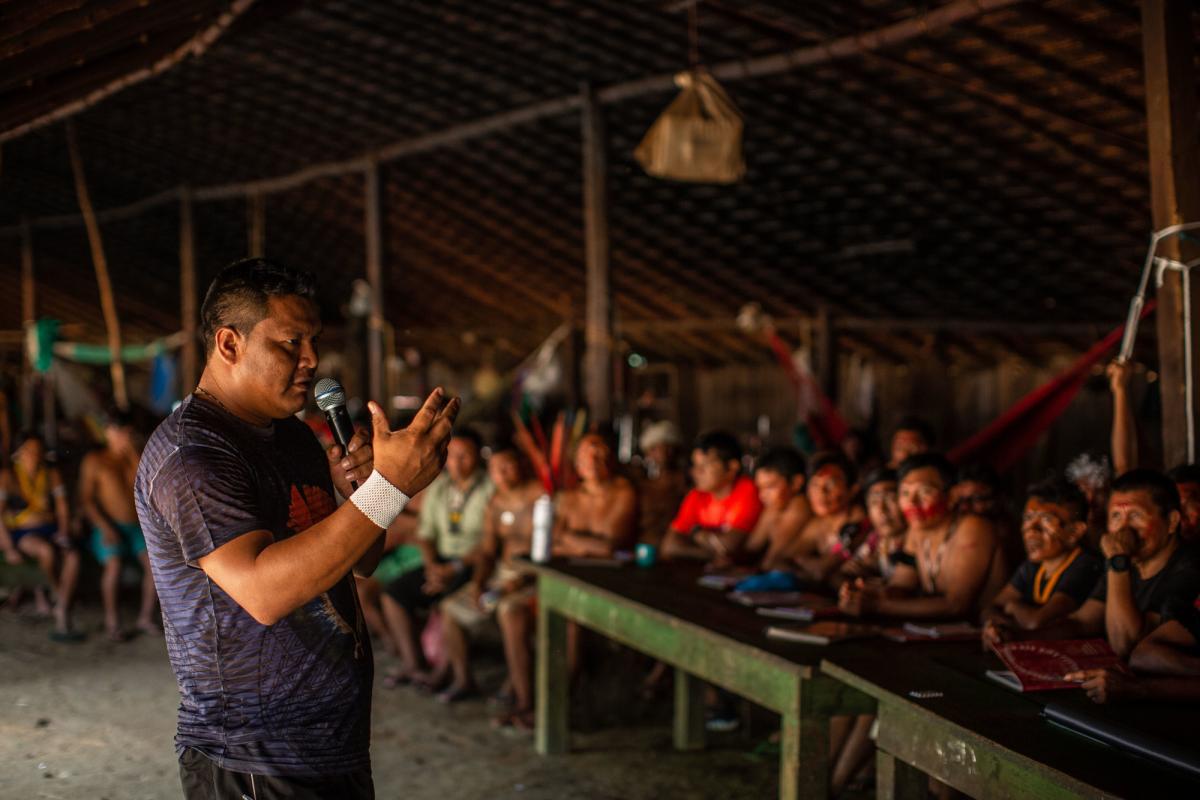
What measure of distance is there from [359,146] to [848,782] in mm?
7134

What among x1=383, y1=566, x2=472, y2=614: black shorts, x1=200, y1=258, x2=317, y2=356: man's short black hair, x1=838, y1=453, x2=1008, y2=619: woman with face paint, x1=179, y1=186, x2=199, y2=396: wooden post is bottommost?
x1=383, y1=566, x2=472, y2=614: black shorts

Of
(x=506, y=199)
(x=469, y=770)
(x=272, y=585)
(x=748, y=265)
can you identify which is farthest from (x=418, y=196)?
(x=272, y=585)

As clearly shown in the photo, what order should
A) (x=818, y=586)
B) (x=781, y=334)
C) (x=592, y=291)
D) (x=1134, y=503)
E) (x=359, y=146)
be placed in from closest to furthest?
(x=1134, y=503) < (x=818, y=586) < (x=592, y=291) < (x=359, y=146) < (x=781, y=334)

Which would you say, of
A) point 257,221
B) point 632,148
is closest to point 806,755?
point 632,148

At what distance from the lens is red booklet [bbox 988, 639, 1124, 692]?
275cm

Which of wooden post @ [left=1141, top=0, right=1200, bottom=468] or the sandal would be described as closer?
wooden post @ [left=1141, top=0, right=1200, bottom=468]

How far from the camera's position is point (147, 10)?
4.64m

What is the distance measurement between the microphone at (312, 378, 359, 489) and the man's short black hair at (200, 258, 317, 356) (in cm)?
33

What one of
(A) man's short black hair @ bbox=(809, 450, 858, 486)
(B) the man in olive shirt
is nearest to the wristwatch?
(A) man's short black hair @ bbox=(809, 450, 858, 486)

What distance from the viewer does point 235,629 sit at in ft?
6.23

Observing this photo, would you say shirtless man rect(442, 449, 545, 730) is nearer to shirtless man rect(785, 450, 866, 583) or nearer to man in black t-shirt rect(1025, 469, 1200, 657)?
shirtless man rect(785, 450, 866, 583)

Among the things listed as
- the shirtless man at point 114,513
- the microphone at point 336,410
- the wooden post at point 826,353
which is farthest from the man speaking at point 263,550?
the wooden post at point 826,353

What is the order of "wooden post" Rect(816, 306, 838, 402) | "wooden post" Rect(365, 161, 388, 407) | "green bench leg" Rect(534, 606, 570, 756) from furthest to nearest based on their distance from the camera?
"wooden post" Rect(816, 306, 838, 402)
"wooden post" Rect(365, 161, 388, 407)
"green bench leg" Rect(534, 606, 570, 756)

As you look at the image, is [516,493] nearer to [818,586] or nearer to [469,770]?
[469,770]
